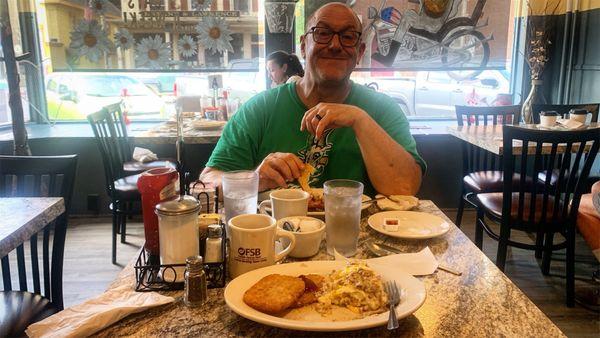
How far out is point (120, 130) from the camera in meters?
3.50

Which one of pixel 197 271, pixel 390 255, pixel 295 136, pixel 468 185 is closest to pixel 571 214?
pixel 468 185

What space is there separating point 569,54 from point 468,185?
1695mm

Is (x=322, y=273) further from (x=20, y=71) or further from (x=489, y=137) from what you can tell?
(x=20, y=71)

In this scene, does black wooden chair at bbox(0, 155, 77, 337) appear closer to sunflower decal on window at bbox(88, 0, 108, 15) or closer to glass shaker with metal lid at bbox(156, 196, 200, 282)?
glass shaker with metal lid at bbox(156, 196, 200, 282)

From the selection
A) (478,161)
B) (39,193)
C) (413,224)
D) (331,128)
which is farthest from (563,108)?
(39,193)

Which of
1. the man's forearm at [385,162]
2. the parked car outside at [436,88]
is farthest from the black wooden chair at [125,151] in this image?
the man's forearm at [385,162]

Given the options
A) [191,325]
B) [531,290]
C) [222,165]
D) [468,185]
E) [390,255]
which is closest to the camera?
[191,325]

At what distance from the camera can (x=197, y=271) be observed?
817 millimetres

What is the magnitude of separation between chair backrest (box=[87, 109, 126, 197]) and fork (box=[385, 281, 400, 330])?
2.51 metres

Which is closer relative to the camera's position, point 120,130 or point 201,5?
point 120,130

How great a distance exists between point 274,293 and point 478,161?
2.90 m

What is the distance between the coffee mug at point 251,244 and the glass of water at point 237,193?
0.21 m

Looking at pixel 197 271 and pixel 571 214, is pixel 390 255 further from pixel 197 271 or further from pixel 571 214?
pixel 571 214

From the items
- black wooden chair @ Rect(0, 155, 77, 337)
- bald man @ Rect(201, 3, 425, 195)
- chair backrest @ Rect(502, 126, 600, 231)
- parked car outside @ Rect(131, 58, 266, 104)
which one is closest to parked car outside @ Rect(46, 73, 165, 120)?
parked car outside @ Rect(131, 58, 266, 104)
